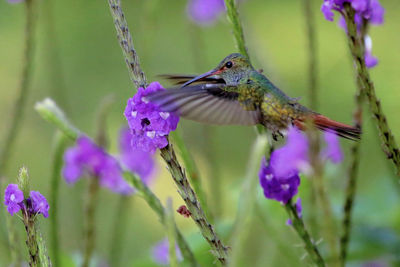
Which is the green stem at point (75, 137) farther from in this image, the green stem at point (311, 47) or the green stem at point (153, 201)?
the green stem at point (311, 47)

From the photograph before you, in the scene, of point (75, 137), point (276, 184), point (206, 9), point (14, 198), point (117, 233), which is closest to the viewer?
point (14, 198)

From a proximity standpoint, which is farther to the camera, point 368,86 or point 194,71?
point 194,71

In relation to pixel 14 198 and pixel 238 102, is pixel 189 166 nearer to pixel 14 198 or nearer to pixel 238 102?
pixel 238 102

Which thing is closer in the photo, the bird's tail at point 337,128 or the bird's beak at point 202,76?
the bird's tail at point 337,128

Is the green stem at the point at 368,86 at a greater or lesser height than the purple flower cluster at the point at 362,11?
lesser

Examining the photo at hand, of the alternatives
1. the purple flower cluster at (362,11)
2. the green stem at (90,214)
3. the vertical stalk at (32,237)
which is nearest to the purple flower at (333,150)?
the purple flower cluster at (362,11)

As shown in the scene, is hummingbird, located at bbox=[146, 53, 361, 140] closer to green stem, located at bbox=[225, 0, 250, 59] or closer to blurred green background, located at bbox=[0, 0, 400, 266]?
green stem, located at bbox=[225, 0, 250, 59]

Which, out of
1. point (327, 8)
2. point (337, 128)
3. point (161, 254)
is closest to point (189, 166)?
point (337, 128)
